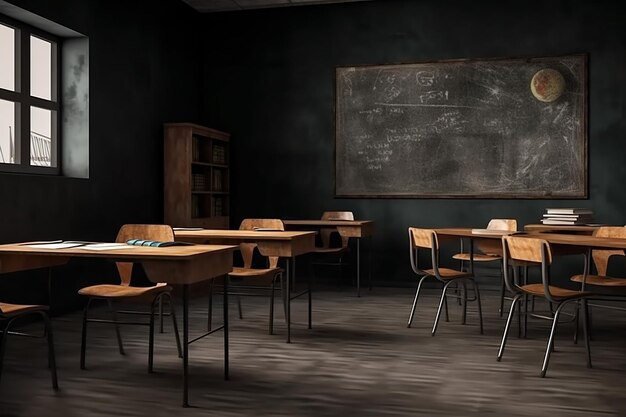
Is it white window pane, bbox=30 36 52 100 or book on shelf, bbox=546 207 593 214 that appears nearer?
white window pane, bbox=30 36 52 100

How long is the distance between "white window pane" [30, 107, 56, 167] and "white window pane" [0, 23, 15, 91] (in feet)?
1.10

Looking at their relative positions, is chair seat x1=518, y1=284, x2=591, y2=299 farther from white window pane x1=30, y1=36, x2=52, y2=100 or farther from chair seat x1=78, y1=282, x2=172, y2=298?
white window pane x1=30, y1=36, x2=52, y2=100

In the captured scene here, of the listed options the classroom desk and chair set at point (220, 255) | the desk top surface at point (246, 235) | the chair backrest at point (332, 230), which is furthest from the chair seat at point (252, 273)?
the chair backrest at point (332, 230)

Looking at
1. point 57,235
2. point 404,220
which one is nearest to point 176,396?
point 57,235

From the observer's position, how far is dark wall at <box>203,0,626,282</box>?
697 centimetres

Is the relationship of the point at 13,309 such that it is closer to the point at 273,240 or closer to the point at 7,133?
the point at 273,240

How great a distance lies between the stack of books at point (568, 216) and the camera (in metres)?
6.39

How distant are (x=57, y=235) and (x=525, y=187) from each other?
4791 mm

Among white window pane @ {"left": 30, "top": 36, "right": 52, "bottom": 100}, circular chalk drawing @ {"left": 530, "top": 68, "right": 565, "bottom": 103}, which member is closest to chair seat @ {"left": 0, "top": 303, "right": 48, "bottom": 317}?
white window pane @ {"left": 30, "top": 36, "right": 52, "bottom": 100}

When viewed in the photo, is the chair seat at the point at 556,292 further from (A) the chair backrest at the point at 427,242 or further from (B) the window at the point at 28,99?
(B) the window at the point at 28,99

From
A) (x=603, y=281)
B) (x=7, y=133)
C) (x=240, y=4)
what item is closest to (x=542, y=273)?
(x=603, y=281)

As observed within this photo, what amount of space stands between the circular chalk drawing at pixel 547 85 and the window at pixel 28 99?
4886mm

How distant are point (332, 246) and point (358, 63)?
7.15ft

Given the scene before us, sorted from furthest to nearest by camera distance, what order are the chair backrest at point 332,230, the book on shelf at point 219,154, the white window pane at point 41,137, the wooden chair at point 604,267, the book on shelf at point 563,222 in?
the book on shelf at point 219,154 < the chair backrest at point 332,230 < the book on shelf at point 563,222 < the white window pane at point 41,137 < the wooden chair at point 604,267
